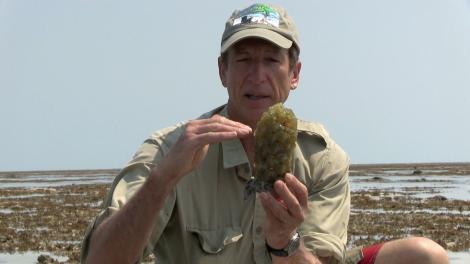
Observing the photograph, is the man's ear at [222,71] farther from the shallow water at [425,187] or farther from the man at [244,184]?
the shallow water at [425,187]

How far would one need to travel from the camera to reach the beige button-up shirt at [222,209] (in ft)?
15.0

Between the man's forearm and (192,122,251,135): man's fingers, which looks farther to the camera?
the man's forearm

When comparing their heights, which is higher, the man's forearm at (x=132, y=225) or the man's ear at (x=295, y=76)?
the man's ear at (x=295, y=76)

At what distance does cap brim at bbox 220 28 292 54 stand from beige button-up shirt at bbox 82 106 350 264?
72 cm

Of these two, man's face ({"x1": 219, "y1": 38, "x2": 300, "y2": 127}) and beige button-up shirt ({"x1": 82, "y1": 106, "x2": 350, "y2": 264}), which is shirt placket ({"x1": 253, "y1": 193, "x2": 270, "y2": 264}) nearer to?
beige button-up shirt ({"x1": 82, "y1": 106, "x2": 350, "y2": 264})

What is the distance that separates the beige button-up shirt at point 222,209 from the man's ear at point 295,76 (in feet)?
1.76

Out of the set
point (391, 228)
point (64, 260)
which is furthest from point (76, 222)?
point (391, 228)

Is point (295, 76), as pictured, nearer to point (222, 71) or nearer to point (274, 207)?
point (222, 71)

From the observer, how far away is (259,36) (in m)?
4.68

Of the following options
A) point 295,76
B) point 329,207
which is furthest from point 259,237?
point 295,76

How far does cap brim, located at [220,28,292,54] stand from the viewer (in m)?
4.70

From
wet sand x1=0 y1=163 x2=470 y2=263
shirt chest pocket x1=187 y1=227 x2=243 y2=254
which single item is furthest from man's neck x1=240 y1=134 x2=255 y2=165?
wet sand x1=0 y1=163 x2=470 y2=263

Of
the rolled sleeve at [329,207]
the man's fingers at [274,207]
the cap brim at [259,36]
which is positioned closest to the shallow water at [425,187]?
the rolled sleeve at [329,207]

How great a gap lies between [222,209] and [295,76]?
124 centimetres
